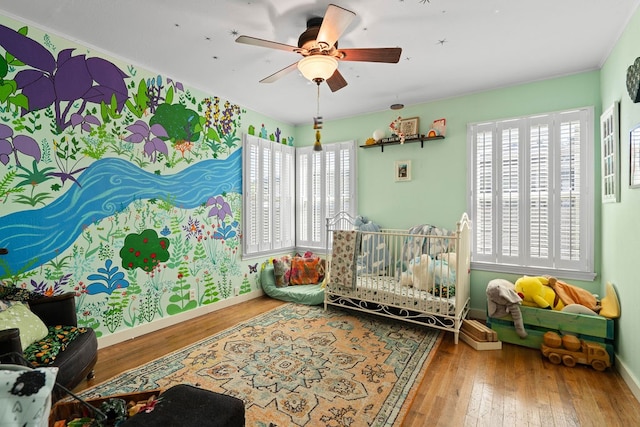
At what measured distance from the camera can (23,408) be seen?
0.85m

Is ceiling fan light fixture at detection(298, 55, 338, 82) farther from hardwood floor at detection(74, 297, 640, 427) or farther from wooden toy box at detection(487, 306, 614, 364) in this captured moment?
wooden toy box at detection(487, 306, 614, 364)

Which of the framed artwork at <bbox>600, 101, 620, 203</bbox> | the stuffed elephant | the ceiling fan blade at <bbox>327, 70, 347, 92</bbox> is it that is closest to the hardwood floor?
the stuffed elephant

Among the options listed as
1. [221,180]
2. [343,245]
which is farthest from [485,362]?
[221,180]

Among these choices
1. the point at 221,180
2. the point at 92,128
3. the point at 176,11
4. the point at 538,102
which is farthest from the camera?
the point at 221,180

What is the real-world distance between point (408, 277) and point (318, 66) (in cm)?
219

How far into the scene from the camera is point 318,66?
2.13 m

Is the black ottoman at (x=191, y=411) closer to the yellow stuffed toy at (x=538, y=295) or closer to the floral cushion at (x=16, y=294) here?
the floral cushion at (x=16, y=294)

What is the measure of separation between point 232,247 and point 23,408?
308cm

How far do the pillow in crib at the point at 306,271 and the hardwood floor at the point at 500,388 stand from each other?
64.5 inches

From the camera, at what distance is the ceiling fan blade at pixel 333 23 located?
5.59ft

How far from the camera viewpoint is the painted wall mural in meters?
2.28

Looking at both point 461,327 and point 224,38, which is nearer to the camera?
point 224,38

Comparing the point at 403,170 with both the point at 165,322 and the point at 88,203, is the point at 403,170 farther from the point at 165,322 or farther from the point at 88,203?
the point at 88,203

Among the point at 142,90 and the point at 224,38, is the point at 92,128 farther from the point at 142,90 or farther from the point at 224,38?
the point at 224,38
